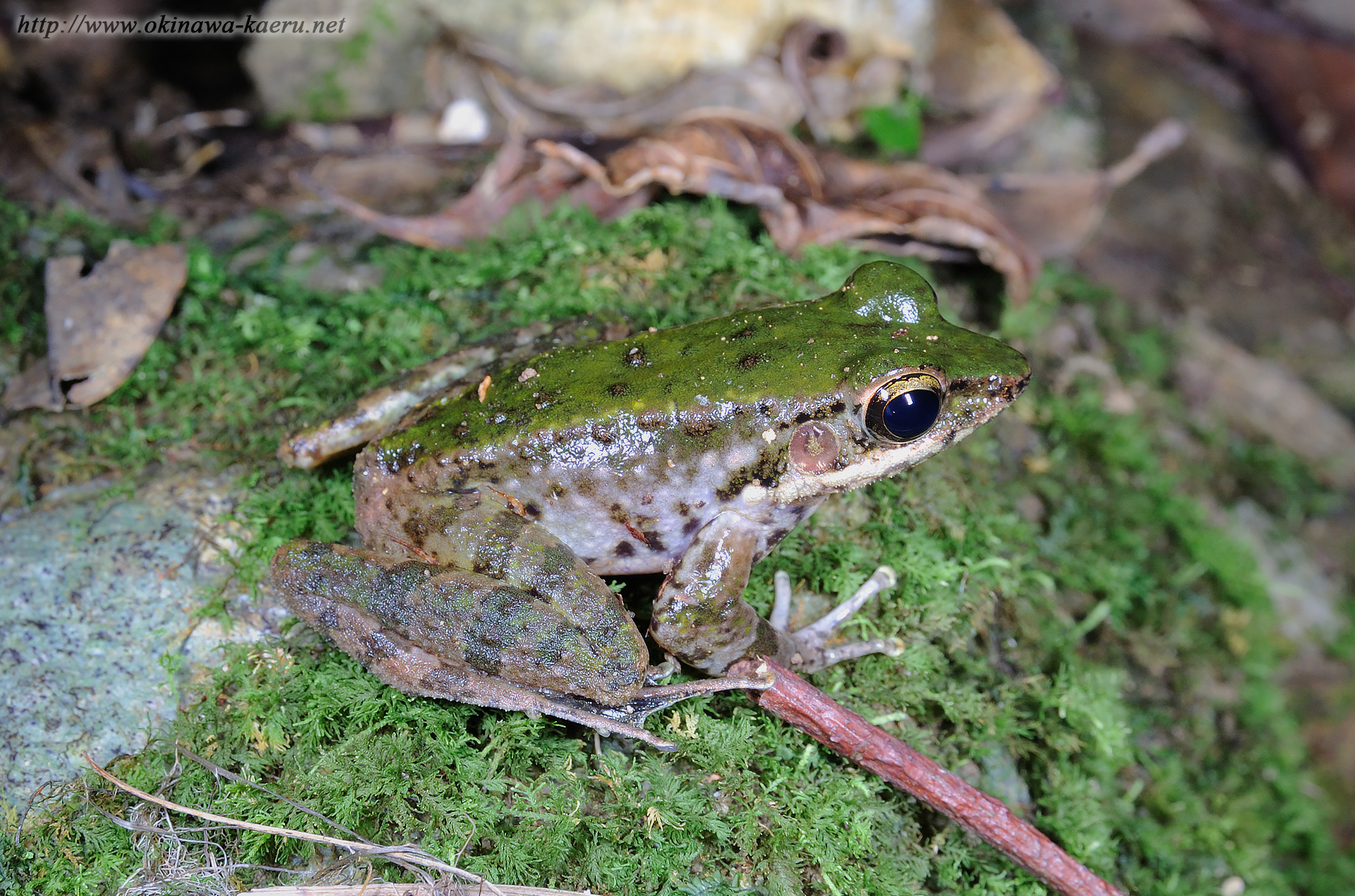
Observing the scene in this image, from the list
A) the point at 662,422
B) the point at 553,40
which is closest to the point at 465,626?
the point at 662,422

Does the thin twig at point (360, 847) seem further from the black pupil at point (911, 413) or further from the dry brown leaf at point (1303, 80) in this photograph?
the dry brown leaf at point (1303, 80)

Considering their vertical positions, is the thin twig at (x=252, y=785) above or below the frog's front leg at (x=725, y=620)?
below

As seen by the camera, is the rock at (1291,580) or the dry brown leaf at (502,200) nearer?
the dry brown leaf at (502,200)

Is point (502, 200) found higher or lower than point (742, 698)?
higher

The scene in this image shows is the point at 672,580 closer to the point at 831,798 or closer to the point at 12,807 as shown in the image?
the point at 831,798

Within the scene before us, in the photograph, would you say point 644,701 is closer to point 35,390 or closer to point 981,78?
point 35,390

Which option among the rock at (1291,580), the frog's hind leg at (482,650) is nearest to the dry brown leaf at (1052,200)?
the rock at (1291,580)
